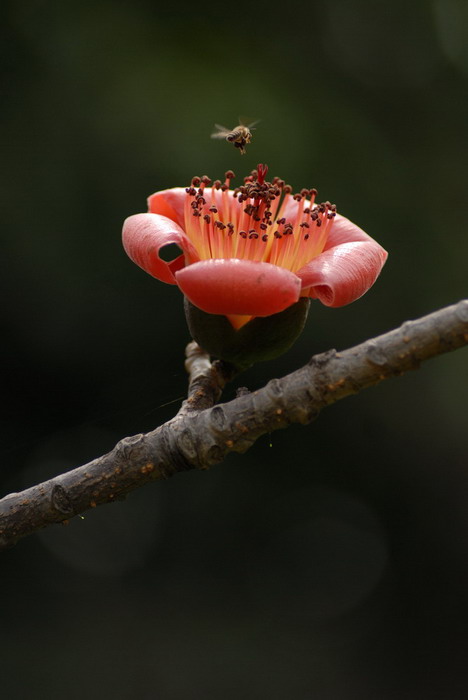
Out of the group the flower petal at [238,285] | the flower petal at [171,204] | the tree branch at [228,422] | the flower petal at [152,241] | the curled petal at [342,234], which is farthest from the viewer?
the flower petal at [171,204]

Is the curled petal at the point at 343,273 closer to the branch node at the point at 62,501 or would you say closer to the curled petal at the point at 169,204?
the curled petal at the point at 169,204

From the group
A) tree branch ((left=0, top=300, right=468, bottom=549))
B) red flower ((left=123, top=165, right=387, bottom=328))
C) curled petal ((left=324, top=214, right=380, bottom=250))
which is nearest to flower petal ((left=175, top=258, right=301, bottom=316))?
red flower ((left=123, top=165, right=387, bottom=328))

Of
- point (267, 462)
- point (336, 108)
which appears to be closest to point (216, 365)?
point (267, 462)

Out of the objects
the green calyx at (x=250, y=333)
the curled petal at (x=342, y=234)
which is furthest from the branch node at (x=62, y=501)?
Answer: the curled petal at (x=342, y=234)

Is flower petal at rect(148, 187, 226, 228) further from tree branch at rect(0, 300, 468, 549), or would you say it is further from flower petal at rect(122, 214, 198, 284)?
tree branch at rect(0, 300, 468, 549)

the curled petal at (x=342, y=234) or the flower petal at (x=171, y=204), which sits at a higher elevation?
the flower petal at (x=171, y=204)

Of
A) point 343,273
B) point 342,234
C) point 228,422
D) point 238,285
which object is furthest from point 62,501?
point 342,234
